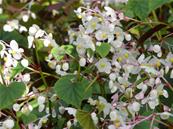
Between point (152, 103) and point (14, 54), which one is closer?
point (152, 103)

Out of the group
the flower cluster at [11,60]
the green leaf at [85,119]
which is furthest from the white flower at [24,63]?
the green leaf at [85,119]

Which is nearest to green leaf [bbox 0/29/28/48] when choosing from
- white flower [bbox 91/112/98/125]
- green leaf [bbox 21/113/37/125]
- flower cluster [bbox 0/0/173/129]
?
flower cluster [bbox 0/0/173/129]

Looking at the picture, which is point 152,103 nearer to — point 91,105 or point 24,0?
point 91,105

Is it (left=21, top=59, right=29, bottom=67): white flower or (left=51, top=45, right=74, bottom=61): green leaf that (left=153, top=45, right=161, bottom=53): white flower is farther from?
(left=21, top=59, right=29, bottom=67): white flower

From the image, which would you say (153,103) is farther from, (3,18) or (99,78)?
(3,18)

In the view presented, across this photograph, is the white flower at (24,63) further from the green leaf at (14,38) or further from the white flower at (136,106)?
the green leaf at (14,38)

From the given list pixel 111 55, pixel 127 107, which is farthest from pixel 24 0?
pixel 127 107

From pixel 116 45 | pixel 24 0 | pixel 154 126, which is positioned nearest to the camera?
pixel 154 126
